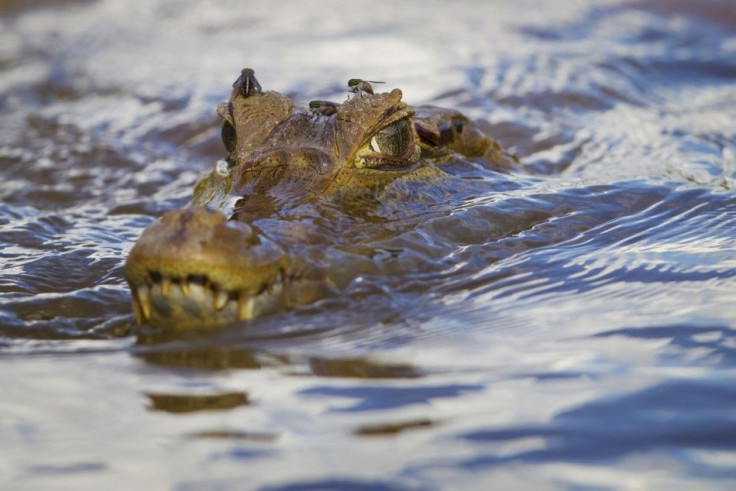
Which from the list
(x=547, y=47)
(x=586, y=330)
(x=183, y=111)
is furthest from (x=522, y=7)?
(x=586, y=330)

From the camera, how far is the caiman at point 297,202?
128 inches

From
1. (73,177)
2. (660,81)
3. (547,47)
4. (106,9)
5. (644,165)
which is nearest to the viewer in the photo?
(644,165)

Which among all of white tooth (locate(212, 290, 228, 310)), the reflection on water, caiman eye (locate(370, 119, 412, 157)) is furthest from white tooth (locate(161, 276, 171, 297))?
caiman eye (locate(370, 119, 412, 157))

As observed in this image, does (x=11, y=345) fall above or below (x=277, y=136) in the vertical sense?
below

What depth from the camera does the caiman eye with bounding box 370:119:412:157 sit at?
4.66 meters

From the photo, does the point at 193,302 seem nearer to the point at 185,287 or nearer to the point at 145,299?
the point at 185,287

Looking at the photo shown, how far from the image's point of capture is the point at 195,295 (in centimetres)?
326

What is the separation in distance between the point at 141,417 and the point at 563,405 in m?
1.10

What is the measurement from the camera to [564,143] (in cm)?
764

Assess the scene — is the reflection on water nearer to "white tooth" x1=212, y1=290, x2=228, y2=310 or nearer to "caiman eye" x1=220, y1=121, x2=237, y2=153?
"white tooth" x1=212, y1=290, x2=228, y2=310

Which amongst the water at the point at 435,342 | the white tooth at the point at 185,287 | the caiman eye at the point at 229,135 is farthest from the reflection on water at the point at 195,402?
the caiman eye at the point at 229,135

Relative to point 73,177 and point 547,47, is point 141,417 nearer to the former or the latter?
point 73,177

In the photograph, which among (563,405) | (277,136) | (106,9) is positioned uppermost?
(106,9)

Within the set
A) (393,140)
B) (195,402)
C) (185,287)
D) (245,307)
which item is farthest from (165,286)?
(393,140)
